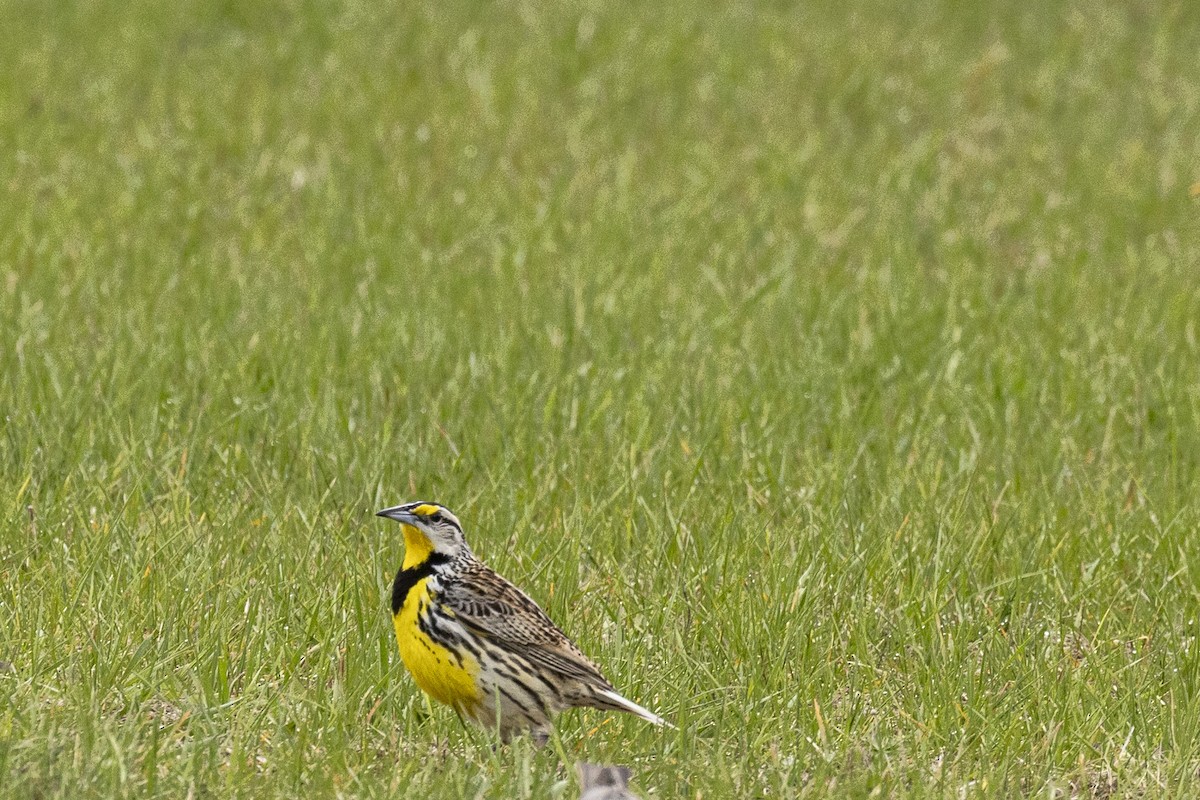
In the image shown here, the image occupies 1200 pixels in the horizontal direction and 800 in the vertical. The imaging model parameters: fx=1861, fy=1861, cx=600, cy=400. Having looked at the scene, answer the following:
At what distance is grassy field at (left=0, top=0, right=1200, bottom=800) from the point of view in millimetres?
4363

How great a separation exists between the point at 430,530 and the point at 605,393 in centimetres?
281

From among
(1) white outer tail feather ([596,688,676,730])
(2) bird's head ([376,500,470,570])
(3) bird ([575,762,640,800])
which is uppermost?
(2) bird's head ([376,500,470,570])

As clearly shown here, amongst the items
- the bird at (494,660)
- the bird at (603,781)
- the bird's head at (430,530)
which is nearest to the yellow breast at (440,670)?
the bird at (494,660)

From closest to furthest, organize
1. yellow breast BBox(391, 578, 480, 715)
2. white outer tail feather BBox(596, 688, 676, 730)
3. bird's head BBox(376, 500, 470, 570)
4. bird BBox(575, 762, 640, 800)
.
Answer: bird BBox(575, 762, 640, 800)
white outer tail feather BBox(596, 688, 676, 730)
yellow breast BBox(391, 578, 480, 715)
bird's head BBox(376, 500, 470, 570)

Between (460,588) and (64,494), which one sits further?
(64,494)

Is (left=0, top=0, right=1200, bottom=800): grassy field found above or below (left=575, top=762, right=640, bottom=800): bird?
below

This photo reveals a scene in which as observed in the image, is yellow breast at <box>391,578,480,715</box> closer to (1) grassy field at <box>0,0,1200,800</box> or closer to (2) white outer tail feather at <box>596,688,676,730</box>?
(1) grassy field at <box>0,0,1200,800</box>

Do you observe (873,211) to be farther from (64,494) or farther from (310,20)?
(64,494)

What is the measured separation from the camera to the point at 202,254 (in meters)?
9.25

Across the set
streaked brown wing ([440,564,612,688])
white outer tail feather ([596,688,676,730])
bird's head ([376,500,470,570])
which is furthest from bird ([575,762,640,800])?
bird's head ([376,500,470,570])

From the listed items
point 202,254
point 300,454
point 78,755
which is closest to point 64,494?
point 300,454

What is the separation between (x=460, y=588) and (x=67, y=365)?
3.21 m

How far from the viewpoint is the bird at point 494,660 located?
4289 mm

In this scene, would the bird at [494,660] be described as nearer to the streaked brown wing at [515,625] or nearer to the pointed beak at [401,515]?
the streaked brown wing at [515,625]
